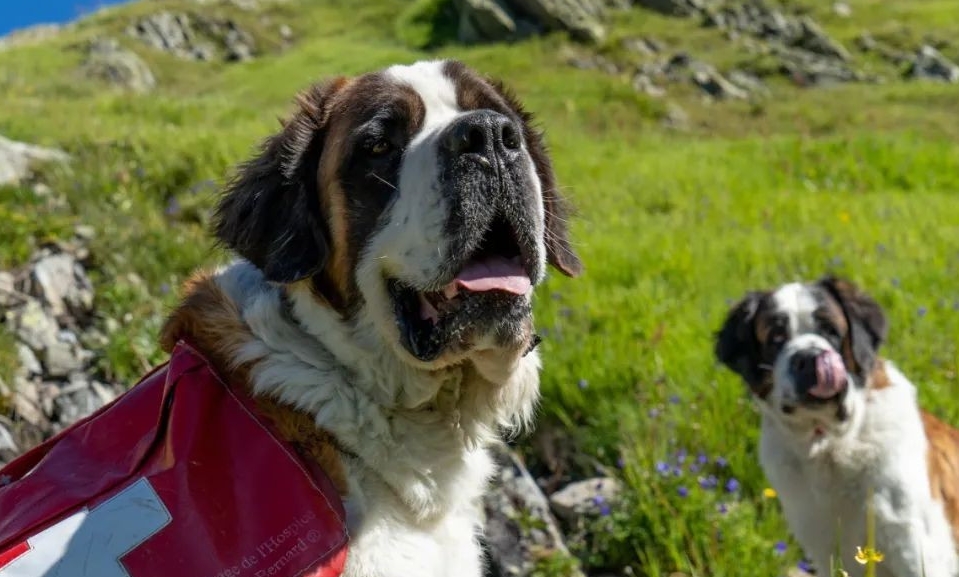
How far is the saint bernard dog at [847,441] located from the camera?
10.8ft

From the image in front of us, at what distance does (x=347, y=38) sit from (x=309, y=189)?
101ft

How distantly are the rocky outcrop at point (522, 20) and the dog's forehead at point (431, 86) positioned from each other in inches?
931

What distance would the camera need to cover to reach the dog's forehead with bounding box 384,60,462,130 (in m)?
2.27

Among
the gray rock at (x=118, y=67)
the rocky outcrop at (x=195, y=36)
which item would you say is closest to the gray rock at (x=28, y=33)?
the rocky outcrop at (x=195, y=36)

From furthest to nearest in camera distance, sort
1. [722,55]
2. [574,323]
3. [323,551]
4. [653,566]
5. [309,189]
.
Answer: [722,55]
[574,323]
[653,566]
[309,189]
[323,551]

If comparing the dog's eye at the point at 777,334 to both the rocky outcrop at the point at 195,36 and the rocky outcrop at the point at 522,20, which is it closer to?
the rocky outcrop at the point at 522,20

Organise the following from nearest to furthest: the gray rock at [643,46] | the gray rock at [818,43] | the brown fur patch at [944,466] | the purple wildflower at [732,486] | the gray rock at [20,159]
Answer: the brown fur patch at [944,466], the purple wildflower at [732,486], the gray rock at [20,159], the gray rock at [643,46], the gray rock at [818,43]

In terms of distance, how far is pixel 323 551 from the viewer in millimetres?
1897

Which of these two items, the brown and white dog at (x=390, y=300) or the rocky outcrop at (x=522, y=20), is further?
the rocky outcrop at (x=522, y=20)

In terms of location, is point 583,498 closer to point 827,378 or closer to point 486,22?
→ point 827,378

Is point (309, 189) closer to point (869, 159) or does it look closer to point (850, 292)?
point (850, 292)

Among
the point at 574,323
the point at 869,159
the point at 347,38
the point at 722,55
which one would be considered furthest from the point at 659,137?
the point at 347,38

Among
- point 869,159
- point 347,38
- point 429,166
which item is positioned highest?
point 429,166

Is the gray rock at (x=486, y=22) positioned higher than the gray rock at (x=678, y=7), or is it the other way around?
the gray rock at (x=486, y=22)
